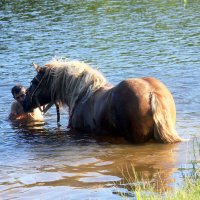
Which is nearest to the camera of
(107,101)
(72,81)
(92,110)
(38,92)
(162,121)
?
(162,121)

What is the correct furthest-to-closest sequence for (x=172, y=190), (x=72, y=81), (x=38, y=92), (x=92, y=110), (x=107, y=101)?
(x=38, y=92) < (x=72, y=81) < (x=92, y=110) < (x=107, y=101) < (x=172, y=190)

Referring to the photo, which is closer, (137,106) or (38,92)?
(137,106)

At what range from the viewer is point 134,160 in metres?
9.99

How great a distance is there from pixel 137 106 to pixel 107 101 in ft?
2.77

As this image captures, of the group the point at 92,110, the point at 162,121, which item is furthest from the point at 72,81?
the point at 162,121

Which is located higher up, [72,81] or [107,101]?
[72,81]

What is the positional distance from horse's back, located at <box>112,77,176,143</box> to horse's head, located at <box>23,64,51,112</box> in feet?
8.25

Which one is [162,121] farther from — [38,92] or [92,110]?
[38,92]

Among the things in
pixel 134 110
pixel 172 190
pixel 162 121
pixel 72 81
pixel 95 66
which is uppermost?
pixel 72 81

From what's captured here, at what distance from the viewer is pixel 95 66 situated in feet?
60.6

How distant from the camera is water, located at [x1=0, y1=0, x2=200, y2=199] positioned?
29.4 ft

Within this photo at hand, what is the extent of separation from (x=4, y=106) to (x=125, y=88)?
17.8ft

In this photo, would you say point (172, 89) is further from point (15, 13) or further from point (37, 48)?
point (15, 13)

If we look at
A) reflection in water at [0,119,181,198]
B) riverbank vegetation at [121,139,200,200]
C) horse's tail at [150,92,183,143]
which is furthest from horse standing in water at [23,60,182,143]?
riverbank vegetation at [121,139,200,200]
